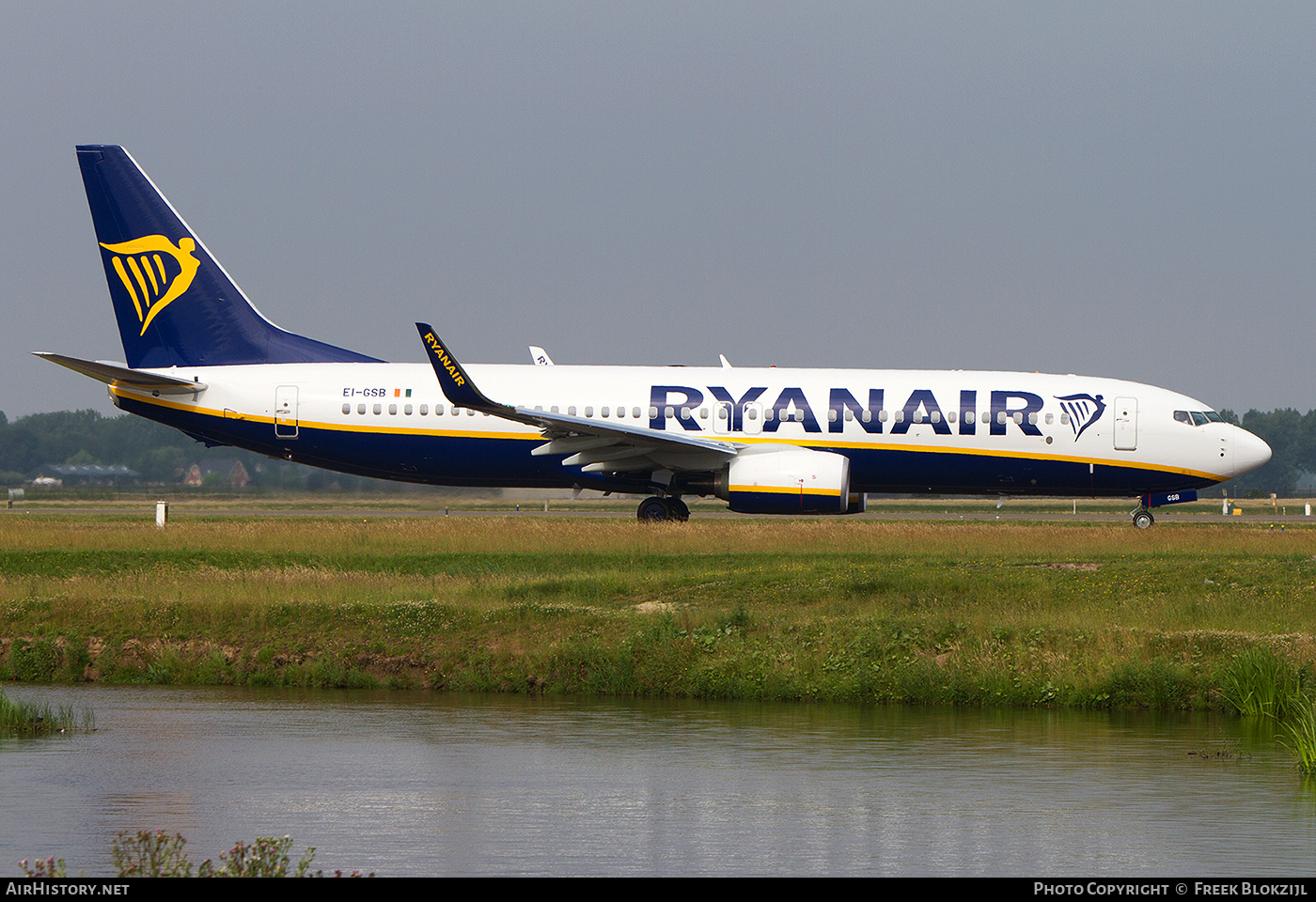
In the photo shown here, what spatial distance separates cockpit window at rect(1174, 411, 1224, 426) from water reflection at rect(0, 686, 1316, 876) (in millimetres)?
19623

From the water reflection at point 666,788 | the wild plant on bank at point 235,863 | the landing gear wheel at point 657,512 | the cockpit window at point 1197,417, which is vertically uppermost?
the cockpit window at point 1197,417

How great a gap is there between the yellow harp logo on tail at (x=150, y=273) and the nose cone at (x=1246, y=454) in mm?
26288

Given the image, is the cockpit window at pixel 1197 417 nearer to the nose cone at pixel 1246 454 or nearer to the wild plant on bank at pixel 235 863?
the nose cone at pixel 1246 454

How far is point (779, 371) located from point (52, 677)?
20042 mm

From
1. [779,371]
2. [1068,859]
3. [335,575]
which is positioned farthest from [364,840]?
[779,371]

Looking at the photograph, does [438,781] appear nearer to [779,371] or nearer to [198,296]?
[779,371]

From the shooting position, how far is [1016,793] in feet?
43.7

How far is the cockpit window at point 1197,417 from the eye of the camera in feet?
118

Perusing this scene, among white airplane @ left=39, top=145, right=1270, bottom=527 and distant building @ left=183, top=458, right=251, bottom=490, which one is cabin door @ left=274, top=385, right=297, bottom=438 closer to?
white airplane @ left=39, top=145, right=1270, bottom=527

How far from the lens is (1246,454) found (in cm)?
3612

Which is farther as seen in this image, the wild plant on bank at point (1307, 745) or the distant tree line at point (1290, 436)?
the distant tree line at point (1290, 436)

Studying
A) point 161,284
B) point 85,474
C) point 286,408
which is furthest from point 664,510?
point 85,474

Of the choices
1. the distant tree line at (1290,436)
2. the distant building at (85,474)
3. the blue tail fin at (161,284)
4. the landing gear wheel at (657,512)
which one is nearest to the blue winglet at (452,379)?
the landing gear wheel at (657,512)

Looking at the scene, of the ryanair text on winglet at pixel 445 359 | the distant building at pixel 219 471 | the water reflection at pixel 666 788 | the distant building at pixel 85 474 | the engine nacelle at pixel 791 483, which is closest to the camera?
the water reflection at pixel 666 788
